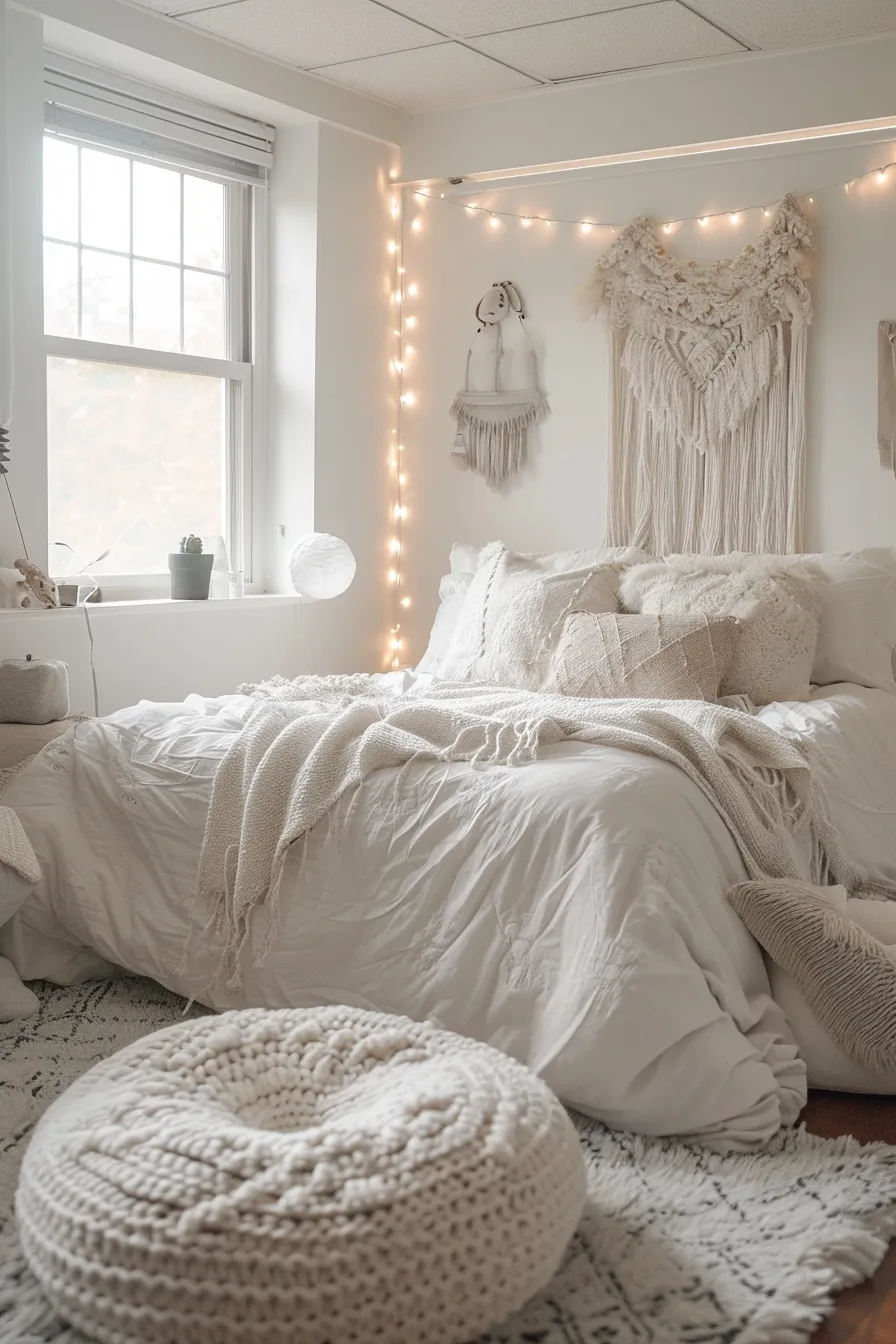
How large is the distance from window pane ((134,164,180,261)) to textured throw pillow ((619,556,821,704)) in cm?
190

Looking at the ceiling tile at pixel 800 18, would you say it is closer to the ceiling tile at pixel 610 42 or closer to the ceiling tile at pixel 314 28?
the ceiling tile at pixel 610 42

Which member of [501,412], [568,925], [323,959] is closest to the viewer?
[568,925]

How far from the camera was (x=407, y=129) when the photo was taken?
4.69 meters

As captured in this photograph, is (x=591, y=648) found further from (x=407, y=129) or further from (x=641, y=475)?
(x=407, y=129)

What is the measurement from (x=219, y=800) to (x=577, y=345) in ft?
7.80

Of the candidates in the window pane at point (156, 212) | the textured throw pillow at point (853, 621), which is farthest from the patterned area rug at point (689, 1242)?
the window pane at point (156, 212)

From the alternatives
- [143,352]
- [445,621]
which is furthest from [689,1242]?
[143,352]

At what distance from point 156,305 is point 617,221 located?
4.89 feet

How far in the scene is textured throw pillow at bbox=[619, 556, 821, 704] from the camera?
129 inches

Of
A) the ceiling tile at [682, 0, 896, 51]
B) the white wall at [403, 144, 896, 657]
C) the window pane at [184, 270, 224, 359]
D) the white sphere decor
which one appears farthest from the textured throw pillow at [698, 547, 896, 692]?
the window pane at [184, 270, 224, 359]

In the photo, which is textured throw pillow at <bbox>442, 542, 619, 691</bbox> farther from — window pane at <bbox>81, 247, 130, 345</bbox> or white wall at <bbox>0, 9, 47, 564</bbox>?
window pane at <bbox>81, 247, 130, 345</bbox>

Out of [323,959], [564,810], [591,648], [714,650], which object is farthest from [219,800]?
[714,650]

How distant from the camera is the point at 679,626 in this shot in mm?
3180

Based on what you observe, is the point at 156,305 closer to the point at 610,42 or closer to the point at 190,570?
the point at 190,570
